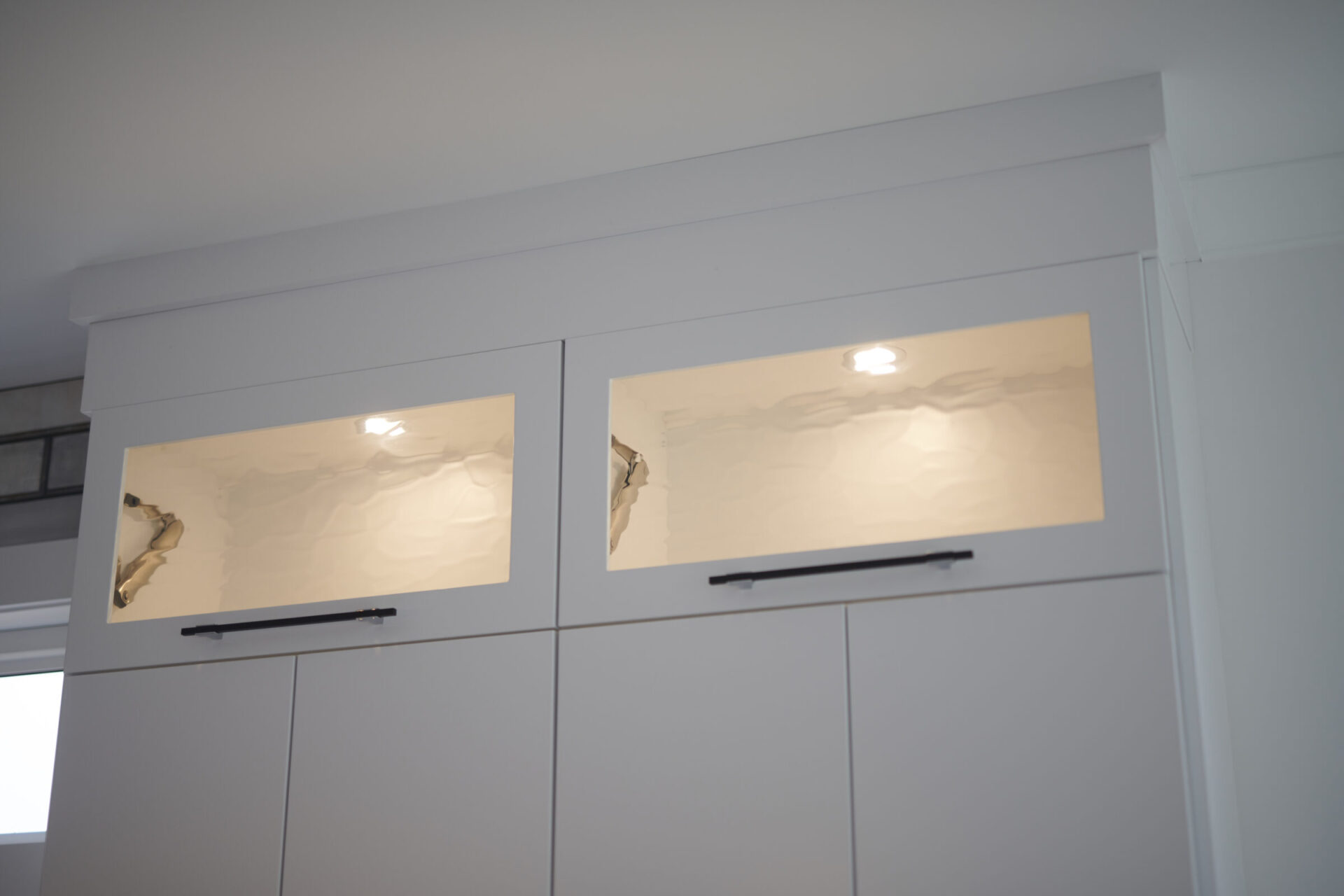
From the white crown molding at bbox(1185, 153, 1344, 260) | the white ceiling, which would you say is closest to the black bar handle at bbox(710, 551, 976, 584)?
the white ceiling

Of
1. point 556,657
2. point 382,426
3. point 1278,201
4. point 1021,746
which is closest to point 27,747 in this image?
point 382,426

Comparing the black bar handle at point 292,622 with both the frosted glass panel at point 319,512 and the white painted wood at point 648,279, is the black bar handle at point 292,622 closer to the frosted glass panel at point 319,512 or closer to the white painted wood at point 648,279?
the frosted glass panel at point 319,512

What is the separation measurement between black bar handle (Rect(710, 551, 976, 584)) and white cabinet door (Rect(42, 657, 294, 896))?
0.76m

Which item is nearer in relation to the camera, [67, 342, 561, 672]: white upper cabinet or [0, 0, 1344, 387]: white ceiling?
[0, 0, 1344, 387]: white ceiling

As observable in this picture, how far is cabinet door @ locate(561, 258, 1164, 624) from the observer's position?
1630 mm

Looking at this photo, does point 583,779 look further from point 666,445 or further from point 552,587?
point 666,445

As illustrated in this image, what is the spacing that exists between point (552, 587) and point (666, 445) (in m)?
0.28

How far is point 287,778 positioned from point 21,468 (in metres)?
1.25

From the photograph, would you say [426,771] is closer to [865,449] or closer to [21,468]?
[865,449]

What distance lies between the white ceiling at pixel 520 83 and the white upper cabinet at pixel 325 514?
332 mm

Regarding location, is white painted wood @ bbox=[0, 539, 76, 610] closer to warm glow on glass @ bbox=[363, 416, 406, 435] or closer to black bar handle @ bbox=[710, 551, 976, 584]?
warm glow on glass @ bbox=[363, 416, 406, 435]

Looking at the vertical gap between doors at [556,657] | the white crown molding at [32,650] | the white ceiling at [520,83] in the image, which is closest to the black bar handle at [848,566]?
the vertical gap between doors at [556,657]

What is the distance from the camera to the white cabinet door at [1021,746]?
1.48 m

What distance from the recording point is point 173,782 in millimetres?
2002
